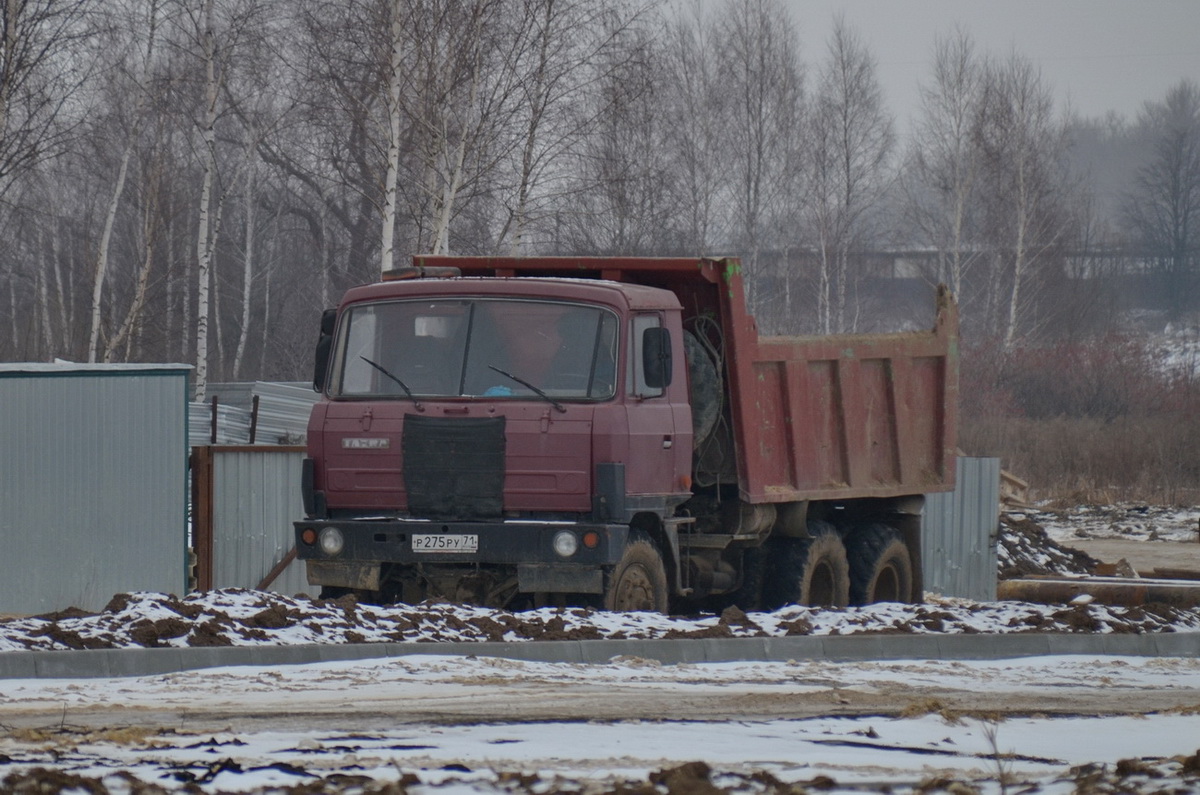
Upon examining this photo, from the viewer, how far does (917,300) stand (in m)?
77.4

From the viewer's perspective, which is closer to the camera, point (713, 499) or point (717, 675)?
point (717, 675)

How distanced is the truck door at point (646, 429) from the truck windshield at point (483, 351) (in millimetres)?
176

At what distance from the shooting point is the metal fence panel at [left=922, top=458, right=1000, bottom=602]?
18766 millimetres

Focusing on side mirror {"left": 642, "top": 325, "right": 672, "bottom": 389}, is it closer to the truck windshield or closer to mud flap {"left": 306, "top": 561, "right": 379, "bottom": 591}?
the truck windshield

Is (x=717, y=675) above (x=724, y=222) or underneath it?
underneath

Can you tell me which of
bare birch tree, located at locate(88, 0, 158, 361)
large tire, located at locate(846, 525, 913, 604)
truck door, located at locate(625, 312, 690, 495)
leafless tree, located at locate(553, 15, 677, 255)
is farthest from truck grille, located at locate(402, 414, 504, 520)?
bare birch tree, located at locate(88, 0, 158, 361)

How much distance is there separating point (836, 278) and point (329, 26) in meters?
26.5

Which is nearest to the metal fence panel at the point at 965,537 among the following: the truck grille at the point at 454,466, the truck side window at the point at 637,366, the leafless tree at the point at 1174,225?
the truck side window at the point at 637,366

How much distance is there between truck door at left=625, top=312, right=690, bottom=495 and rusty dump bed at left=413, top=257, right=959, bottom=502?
0.85m

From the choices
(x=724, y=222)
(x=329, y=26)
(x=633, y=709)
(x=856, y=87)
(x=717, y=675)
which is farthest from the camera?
(x=856, y=87)

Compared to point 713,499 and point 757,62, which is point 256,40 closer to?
point 713,499

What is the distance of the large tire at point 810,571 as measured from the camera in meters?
12.7

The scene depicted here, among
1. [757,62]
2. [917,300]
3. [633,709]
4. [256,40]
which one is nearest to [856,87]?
[757,62]

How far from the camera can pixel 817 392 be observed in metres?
12.6
